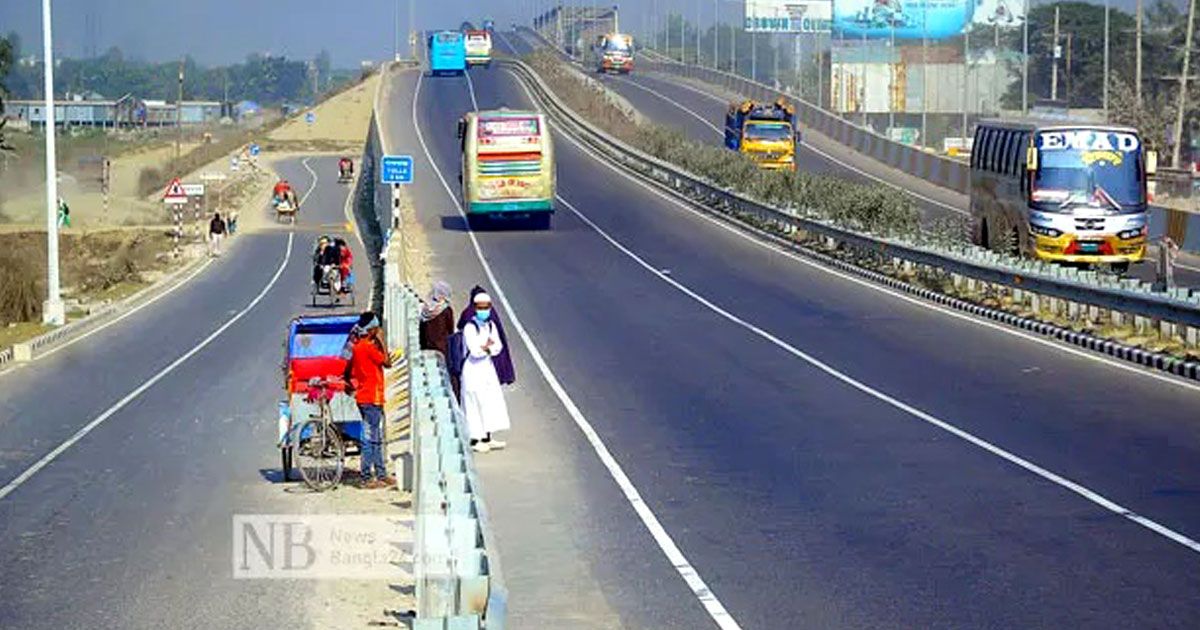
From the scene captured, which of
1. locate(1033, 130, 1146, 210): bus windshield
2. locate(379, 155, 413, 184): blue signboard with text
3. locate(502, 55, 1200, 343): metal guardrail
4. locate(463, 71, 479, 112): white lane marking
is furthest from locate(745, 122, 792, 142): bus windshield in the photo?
locate(1033, 130, 1146, 210): bus windshield

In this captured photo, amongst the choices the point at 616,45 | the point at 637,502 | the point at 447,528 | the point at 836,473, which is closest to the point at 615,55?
the point at 616,45

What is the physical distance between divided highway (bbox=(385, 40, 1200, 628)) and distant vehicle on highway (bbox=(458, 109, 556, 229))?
62.4 ft

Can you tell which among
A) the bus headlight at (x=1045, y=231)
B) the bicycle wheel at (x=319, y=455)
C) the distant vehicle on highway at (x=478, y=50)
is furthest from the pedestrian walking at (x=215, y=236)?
the distant vehicle on highway at (x=478, y=50)

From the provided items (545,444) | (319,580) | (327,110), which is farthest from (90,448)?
(327,110)

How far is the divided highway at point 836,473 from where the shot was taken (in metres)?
12.8

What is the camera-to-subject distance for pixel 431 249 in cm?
5119

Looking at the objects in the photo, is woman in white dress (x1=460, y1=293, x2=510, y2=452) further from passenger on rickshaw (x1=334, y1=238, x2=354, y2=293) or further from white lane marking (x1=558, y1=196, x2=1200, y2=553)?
passenger on rickshaw (x1=334, y1=238, x2=354, y2=293)

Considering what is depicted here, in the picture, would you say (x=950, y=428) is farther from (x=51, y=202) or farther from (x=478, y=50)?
(x=478, y=50)

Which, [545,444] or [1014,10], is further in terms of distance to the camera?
[1014,10]

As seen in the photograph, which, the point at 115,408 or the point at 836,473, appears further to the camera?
the point at 115,408

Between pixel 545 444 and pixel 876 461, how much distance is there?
384 cm

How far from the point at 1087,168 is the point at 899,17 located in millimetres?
72574

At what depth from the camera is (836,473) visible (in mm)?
17922

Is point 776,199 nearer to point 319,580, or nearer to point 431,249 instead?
point 431,249
